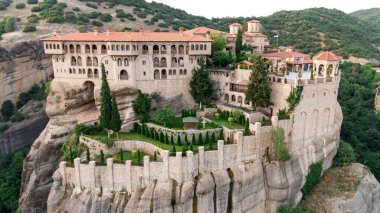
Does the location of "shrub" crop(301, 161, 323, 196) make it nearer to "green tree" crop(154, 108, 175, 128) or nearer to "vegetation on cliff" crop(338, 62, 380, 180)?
"vegetation on cliff" crop(338, 62, 380, 180)

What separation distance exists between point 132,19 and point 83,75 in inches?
1858

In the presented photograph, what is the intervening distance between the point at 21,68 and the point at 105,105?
3253cm

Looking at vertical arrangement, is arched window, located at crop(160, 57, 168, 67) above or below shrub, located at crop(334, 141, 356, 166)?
above

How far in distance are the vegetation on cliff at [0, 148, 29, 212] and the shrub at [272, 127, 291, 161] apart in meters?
36.4

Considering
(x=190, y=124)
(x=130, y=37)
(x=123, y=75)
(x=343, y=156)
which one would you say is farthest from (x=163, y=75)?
(x=343, y=156)

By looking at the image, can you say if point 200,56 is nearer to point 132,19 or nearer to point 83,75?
point 83,75

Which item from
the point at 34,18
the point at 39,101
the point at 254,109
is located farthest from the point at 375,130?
the point at 34,18

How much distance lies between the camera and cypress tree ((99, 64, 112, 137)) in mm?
36031

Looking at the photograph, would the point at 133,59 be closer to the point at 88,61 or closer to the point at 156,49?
the point at 156,49

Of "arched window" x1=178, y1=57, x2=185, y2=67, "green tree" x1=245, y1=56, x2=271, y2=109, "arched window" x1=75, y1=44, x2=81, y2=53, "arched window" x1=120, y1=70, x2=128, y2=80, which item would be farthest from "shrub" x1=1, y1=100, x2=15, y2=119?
"green tree" x1=245, y1=56, x2=271, y2=109

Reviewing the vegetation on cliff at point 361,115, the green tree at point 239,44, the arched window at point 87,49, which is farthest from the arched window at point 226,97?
the vegetation on cliff at point 361,115

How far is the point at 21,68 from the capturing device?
6034 centimetres

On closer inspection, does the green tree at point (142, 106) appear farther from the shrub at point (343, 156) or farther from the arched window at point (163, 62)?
the shrub at point (343, 156)

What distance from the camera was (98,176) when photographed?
33.7m
